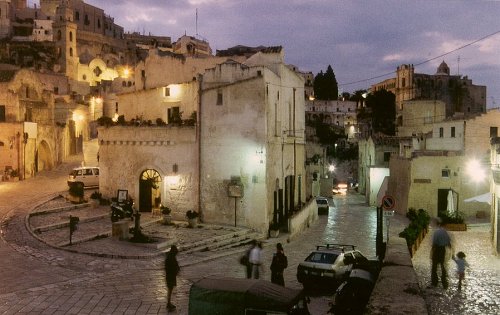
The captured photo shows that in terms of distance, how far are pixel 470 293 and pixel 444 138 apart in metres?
28.7

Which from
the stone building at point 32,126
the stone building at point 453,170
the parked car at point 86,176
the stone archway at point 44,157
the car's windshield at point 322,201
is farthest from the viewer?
the stone archway at point 44,157

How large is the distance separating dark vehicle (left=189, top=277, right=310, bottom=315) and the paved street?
2.84m

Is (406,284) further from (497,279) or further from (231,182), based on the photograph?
(231,182)

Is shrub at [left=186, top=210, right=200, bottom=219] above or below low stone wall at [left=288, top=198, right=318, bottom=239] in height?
above

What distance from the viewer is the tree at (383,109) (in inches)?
3433

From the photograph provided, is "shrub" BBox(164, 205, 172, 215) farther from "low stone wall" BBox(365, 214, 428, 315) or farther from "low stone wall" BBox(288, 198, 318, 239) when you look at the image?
"low stone wall" BBox(365, 214, 428, 315)

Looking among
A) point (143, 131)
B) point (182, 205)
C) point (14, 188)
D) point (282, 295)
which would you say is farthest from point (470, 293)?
point (14, 188)

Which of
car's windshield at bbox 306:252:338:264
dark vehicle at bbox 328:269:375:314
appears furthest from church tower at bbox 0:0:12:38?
dark vehicle at bbox 328:269:375:314

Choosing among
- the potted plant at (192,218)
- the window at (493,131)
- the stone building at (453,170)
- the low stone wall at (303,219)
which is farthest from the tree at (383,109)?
the potted plant at (192,218)

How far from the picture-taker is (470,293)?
1291 centimetres

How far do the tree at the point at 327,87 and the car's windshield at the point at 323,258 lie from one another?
84241 mm

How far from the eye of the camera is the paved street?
38.7 ft

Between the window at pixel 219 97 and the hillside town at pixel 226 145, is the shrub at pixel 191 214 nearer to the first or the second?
the hillside town at pixel 226 145

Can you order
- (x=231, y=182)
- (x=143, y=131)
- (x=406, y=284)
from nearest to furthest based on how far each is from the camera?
(x=406, y=284)
(x=231, y=182)
(x=143, y=131)
